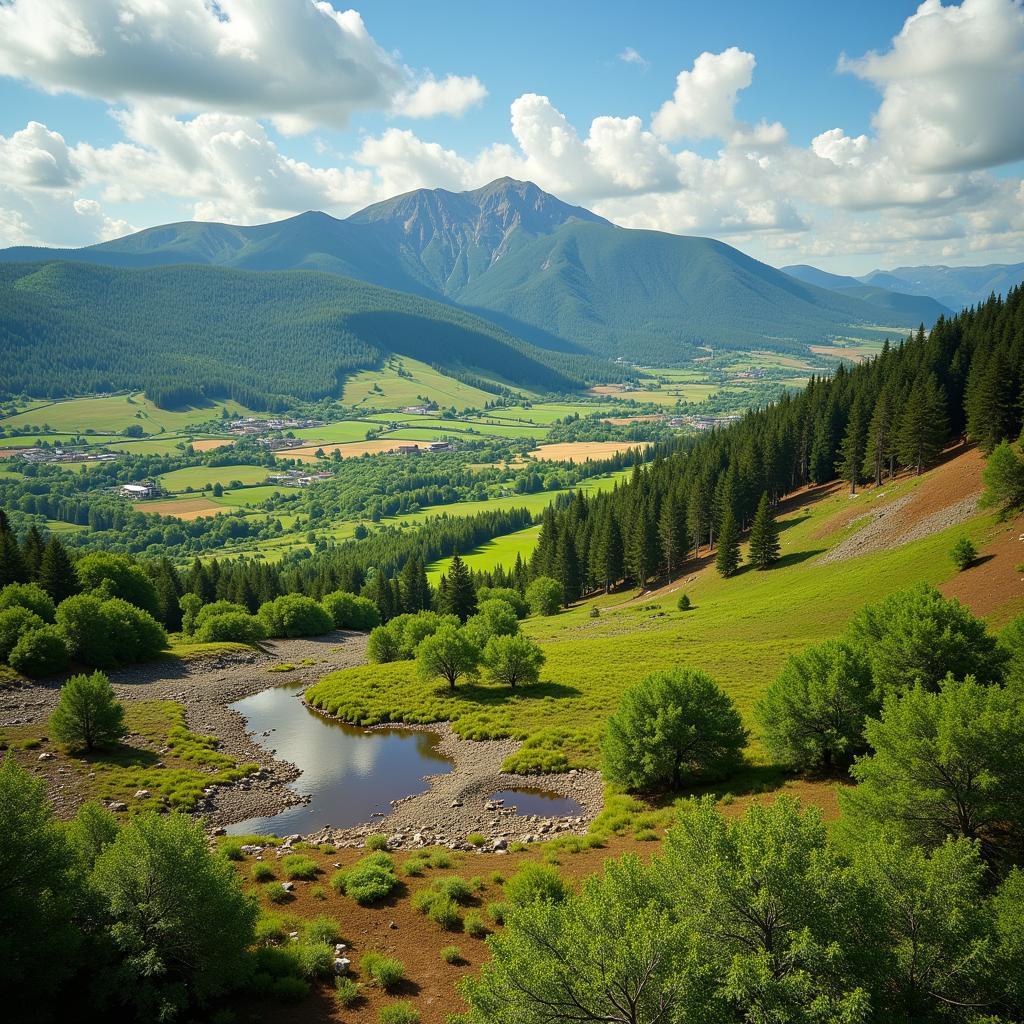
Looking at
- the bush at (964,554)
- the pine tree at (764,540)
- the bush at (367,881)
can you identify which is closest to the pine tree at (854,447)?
the pine tree at (764,540)

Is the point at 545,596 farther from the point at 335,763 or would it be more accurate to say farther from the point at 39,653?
the point at 39,653

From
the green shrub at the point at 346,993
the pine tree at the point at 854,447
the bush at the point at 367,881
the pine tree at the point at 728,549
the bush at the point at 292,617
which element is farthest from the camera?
the bush at the point at 292,617

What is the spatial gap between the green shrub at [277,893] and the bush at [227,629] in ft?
225

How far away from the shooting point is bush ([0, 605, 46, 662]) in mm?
62594

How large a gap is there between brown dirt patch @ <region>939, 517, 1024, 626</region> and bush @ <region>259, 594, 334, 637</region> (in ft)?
276

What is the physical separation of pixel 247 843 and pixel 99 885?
16.6 m

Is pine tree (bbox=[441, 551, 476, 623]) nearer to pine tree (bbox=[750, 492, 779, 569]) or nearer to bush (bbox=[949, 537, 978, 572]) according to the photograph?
pine tree (bbox=[750, 492, 779, 569])

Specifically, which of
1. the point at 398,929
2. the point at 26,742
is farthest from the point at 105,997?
the point at 26,742

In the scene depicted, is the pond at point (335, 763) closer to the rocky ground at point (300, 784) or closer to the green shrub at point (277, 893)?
the rocky ground at point (300, 784)

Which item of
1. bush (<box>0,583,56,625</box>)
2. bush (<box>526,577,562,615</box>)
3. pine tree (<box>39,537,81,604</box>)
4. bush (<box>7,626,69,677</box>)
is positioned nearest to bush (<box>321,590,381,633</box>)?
bush (<box>526,577,562,615</box>)

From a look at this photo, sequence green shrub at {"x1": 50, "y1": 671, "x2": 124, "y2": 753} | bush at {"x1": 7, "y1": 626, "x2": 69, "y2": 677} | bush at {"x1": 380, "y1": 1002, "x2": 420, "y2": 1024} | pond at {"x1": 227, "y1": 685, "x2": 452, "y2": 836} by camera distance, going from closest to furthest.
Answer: bush at {"x1": 380, "y1": 1002, "x2": 420, "y2": 1024}
pond at {"x1": 227, "y1": 685, "x2": 452, "y2": 836}
green shrub at {"x1": 50, "y1": 671, "x2": 124, "y2": 753}
bush at {"x1": 7, "y1": 626, "x2": 69, "y2": 677}

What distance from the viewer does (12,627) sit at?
207ft

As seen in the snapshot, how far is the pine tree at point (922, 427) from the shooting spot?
8456 centimetres

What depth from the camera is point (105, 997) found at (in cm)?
1762
